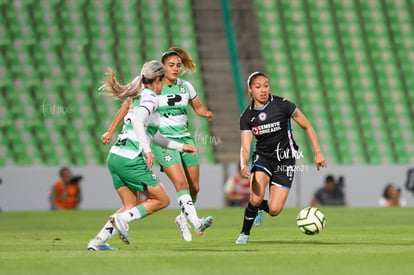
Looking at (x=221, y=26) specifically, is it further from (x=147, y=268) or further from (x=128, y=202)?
(x=147, y=268)

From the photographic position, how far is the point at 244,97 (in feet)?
93.1

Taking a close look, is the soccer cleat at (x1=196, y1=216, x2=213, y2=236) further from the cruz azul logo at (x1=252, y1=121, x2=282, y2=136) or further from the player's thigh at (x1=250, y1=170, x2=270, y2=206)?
the cruz azul logo at (x1=252, y1=121, x2=282, y2=136)

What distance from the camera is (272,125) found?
12.3 meters

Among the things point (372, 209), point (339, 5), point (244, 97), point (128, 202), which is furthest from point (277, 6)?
point (128, 202)

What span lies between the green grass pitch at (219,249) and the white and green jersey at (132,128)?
3.26 feet

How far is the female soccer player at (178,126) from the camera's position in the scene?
12.6 m

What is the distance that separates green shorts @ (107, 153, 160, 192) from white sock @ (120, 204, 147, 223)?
200mm

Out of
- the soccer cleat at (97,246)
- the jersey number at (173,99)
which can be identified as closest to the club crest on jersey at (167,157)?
the jersey number at (173,99)

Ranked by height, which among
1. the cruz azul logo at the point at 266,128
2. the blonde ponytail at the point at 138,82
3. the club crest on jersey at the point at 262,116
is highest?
the blonde ponytail at the point at 138,82

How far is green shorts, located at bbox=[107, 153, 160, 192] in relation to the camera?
35.0 ft

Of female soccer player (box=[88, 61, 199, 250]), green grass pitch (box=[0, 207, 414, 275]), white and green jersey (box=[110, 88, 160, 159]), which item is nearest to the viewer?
green grass pitch (box=[0, 207, 414, 275])

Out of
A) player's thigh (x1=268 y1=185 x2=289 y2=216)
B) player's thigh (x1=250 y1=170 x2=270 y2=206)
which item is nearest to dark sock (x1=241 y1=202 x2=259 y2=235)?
player's thigh (x1=250 y1=170 x2=270 y2=206)

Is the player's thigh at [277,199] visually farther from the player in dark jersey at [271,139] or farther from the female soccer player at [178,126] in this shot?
the female soccer player at [178,126]

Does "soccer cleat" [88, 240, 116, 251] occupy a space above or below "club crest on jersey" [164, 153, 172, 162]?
below
